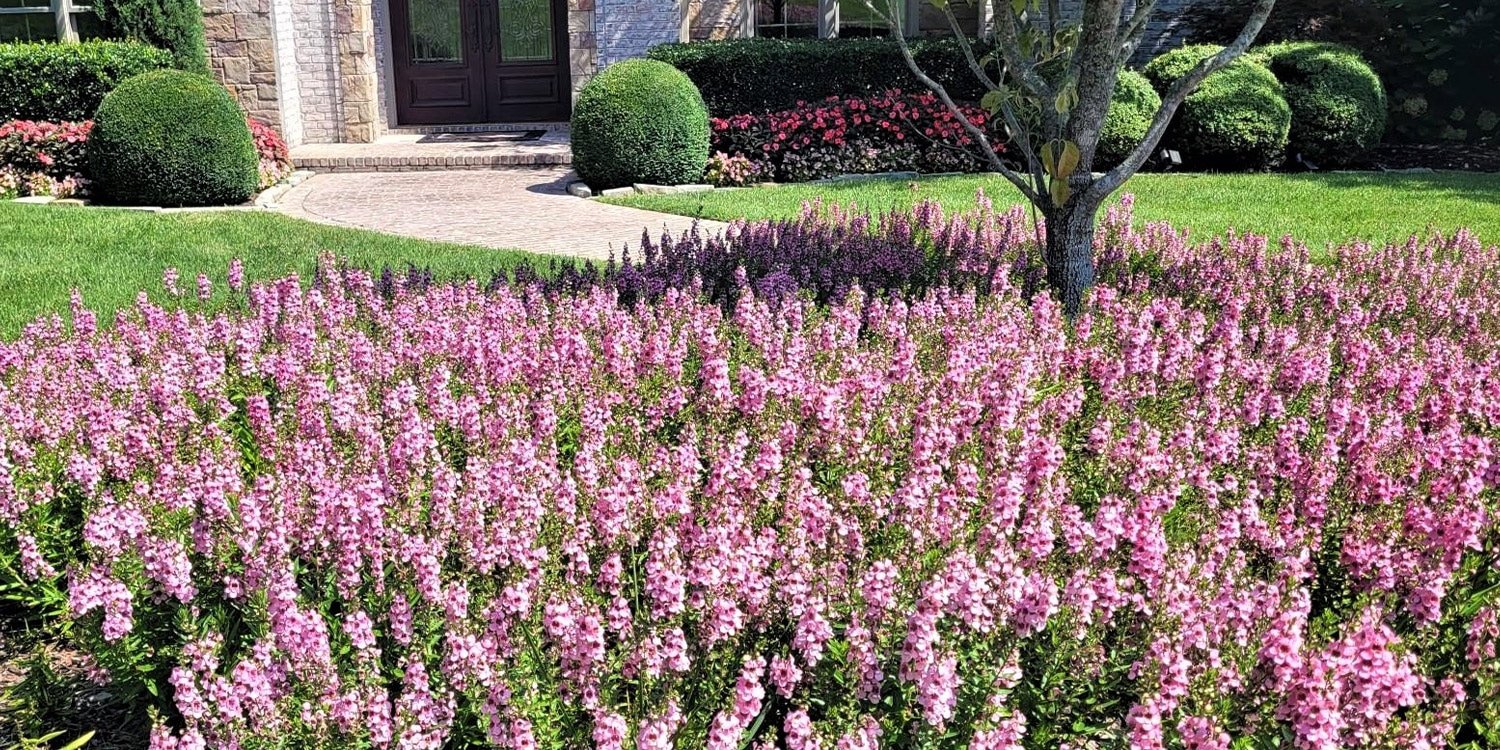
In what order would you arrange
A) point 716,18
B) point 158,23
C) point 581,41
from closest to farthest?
point 158,23 → point 581,41 → point 716,18

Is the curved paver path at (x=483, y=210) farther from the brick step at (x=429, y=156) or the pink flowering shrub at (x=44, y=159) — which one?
the pink flowering shrub at (x=44, y=159)

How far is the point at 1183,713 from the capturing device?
2301mm

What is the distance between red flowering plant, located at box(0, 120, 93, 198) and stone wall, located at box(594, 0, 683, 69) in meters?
6.78

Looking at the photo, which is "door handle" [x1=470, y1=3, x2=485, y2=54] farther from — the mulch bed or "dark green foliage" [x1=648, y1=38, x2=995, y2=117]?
the mulch bed

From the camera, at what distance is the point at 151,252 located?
937cm

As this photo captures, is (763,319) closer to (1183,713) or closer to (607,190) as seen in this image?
(1183,713)

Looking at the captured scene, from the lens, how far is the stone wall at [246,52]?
1630cm

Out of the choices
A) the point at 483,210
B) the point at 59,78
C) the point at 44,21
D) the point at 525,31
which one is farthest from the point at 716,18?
the point at 44,21

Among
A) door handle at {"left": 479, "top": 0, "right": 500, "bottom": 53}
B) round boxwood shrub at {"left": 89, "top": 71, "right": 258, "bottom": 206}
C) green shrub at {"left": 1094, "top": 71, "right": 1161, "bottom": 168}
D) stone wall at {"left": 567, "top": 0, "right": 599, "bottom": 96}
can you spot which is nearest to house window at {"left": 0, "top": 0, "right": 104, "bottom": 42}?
round boxwood shrub at {"left": 89, "top": 71, "right": 258, "bottom": 206}

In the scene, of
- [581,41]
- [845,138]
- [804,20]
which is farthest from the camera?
[804,20]

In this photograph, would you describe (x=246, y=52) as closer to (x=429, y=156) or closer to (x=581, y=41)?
(x=429, y=156)

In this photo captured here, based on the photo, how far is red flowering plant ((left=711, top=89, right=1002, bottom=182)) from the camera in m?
15.0

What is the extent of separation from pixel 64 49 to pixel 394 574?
14075 millimetres

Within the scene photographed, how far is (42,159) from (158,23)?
2838 mm
